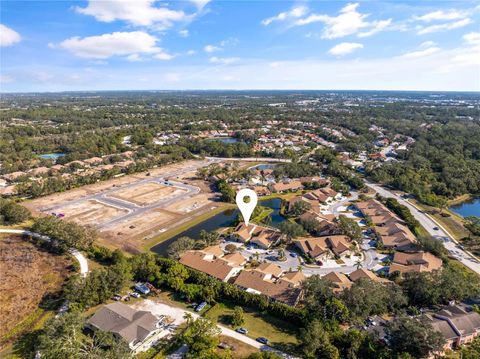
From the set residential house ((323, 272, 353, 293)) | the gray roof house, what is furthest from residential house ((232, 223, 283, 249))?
the gray roof house

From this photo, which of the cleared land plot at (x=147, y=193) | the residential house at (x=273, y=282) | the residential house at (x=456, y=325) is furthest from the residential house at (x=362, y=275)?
the cleared land plot at (x=147, y=193)

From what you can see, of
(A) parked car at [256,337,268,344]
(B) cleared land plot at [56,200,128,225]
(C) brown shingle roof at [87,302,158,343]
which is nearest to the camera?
(C) brown shingle roof at [87,302,158,343]

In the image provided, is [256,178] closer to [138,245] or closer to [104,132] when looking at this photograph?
[138,245]

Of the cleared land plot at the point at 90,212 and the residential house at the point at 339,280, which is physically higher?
the residential house at the point at 339,280

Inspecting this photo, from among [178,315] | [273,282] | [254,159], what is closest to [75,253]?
[178,315]

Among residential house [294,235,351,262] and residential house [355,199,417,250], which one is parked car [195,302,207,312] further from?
residential house [355,199,417,250]

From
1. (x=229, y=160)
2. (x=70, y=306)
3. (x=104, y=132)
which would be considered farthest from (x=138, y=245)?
(x=104, y=132)

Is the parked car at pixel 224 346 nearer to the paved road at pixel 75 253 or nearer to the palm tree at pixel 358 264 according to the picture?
the paved road at pixel 75 253
